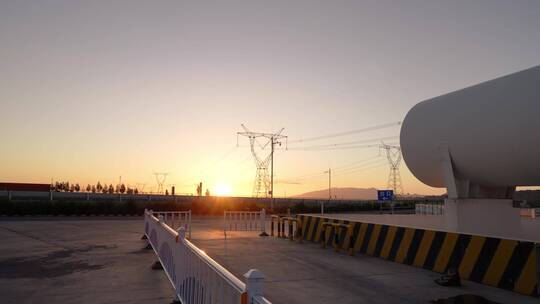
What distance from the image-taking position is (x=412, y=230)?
11.2 meters

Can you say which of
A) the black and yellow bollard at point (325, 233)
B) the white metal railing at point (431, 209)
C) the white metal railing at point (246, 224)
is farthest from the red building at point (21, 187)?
the black and yellow bollard at point (325, 233)

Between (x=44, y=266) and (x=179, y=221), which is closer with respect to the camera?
(x=44, y=266)

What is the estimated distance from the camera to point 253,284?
10.5ft

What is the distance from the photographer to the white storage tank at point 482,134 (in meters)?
8.72

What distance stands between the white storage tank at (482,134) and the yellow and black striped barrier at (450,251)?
5.37 ft

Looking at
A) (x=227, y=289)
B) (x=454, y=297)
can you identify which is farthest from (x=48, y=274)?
(x=454, y=297)

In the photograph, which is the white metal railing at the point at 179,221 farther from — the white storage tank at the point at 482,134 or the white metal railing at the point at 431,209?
the white metal railing at the point at 431,209

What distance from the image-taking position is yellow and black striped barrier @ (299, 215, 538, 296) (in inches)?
325

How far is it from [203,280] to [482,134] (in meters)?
7.52

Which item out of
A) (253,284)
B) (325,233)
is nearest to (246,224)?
(325,233)

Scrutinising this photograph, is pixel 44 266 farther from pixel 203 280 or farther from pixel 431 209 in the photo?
pixel 431 209

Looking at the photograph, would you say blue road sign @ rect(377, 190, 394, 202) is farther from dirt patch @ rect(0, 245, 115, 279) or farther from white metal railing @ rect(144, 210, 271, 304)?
white metal railing @ rect(144, 210, 271, 304)

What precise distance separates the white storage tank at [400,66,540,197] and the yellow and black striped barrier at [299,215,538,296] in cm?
164

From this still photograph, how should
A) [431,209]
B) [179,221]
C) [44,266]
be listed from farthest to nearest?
[431,209] → [179,221] → [44,266]
